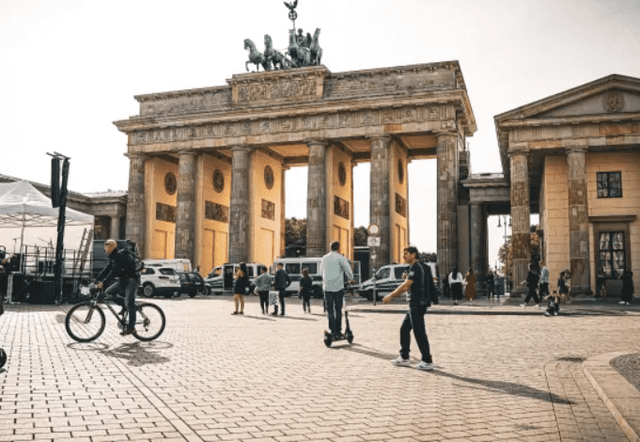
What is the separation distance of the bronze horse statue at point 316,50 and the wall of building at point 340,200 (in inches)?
273

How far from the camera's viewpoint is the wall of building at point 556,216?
3316 centimetres

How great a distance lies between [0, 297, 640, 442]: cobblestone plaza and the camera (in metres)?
5.44

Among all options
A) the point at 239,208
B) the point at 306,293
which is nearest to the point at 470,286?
the point at 306,293

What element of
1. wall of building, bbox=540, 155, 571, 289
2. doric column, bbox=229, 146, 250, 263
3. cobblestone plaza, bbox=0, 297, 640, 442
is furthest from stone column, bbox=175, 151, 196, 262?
cobblestone plaza, bbox=0, 297, 640, 442

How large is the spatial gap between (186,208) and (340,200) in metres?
11.9

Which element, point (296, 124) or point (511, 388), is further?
point (296, 124)

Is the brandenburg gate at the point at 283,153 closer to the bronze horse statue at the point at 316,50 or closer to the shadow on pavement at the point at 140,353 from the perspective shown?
the bronze horse statue at the point at 316,50

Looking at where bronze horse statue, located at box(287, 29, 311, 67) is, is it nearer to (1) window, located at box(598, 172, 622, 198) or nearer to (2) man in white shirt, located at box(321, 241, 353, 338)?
(1) window, located at box(598, 172, 622, 198)

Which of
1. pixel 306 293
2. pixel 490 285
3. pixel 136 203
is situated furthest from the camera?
pixel 136 203

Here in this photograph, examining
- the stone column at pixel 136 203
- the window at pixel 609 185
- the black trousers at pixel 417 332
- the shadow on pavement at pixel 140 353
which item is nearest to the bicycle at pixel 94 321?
the shadow on pavement at pixel 140 353

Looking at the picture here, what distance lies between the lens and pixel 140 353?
34.1ft

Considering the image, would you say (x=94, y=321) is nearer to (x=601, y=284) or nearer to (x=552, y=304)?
(x=552, y=304)

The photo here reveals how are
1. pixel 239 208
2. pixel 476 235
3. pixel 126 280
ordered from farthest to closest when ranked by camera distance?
pixel 239 208 → pixel 476 235 → pixel 126 280

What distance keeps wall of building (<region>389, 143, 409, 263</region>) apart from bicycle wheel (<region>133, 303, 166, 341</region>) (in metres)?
32.6
